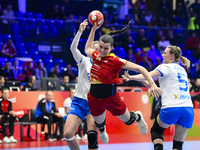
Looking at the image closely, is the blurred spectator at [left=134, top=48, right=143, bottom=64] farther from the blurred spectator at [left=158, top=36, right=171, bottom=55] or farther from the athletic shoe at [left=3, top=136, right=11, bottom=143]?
the athletic shoe at [left=3, top=136, right=11, bottom=143]

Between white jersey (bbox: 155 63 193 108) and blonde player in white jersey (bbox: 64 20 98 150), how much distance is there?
4.26 ft

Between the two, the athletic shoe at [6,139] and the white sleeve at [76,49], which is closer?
the white sleeve at [76,49]

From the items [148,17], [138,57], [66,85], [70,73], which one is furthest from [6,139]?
[148,17]

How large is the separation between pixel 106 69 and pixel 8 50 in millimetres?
10798

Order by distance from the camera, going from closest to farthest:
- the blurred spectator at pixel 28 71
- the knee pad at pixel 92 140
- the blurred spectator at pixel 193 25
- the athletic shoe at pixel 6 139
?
the knee pad at pixel 92 140 < the athletic shoe at pixel 6 139 < the blurred spectator at pixel 28 71 < the blurred spectator at pixel 193 25

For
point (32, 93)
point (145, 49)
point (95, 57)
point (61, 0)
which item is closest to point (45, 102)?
point (32, 93)

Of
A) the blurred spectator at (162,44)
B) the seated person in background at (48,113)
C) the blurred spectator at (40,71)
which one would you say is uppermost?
the blurred spectator at (162,44)

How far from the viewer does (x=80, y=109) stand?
5371 mm

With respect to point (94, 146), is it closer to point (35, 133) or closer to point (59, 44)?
point (35, 133)

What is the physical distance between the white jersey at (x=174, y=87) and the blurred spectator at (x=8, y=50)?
35.9 feet

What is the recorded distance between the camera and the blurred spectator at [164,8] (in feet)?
73.9

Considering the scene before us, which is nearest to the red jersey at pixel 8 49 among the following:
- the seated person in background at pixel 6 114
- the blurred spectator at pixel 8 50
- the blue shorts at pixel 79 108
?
the blurred spectator at pixel 8 50

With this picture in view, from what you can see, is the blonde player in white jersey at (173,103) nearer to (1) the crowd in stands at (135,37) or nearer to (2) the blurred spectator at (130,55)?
(1) the crowd in stands at (135,37)

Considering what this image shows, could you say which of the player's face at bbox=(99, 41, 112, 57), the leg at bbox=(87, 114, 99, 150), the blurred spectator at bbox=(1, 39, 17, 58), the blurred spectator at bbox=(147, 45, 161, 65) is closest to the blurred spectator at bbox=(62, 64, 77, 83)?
the blurred spectator at bbox=(1, 39, 17, 58)
